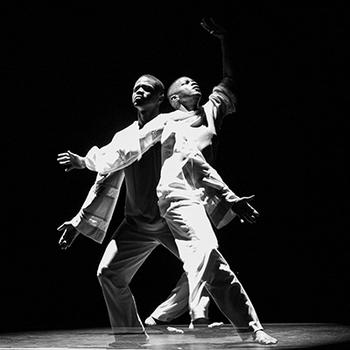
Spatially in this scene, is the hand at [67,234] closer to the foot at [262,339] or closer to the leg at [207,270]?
the leg at [207,270]

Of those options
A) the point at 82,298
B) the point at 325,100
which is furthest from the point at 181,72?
the point at 82,298

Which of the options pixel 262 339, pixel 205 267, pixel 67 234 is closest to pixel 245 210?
pixel 205 267

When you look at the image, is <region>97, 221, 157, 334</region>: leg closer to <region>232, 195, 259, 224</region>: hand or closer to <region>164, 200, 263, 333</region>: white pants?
<region>164, 200, 263, 333</region>: white pants

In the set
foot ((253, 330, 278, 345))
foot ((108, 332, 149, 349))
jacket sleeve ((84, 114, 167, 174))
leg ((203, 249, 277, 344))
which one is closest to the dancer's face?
jacket sleeve ((84, 114, 167, 174))

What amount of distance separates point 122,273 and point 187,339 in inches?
18.5

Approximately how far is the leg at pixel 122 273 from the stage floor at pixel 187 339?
9 centimetres

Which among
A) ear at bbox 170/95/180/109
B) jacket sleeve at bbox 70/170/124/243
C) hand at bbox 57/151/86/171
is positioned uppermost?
ear at bbox 170/95/180/109

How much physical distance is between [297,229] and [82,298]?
1.59m

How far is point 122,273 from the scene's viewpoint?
428 cm

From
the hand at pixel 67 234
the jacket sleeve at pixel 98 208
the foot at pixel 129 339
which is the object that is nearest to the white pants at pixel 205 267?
the foot at pixel 129 339

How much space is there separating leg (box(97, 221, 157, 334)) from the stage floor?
0.30 feet

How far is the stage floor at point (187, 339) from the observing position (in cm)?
379

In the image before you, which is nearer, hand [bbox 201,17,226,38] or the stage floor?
the stage floor

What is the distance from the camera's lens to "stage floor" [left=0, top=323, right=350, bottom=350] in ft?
12.5
